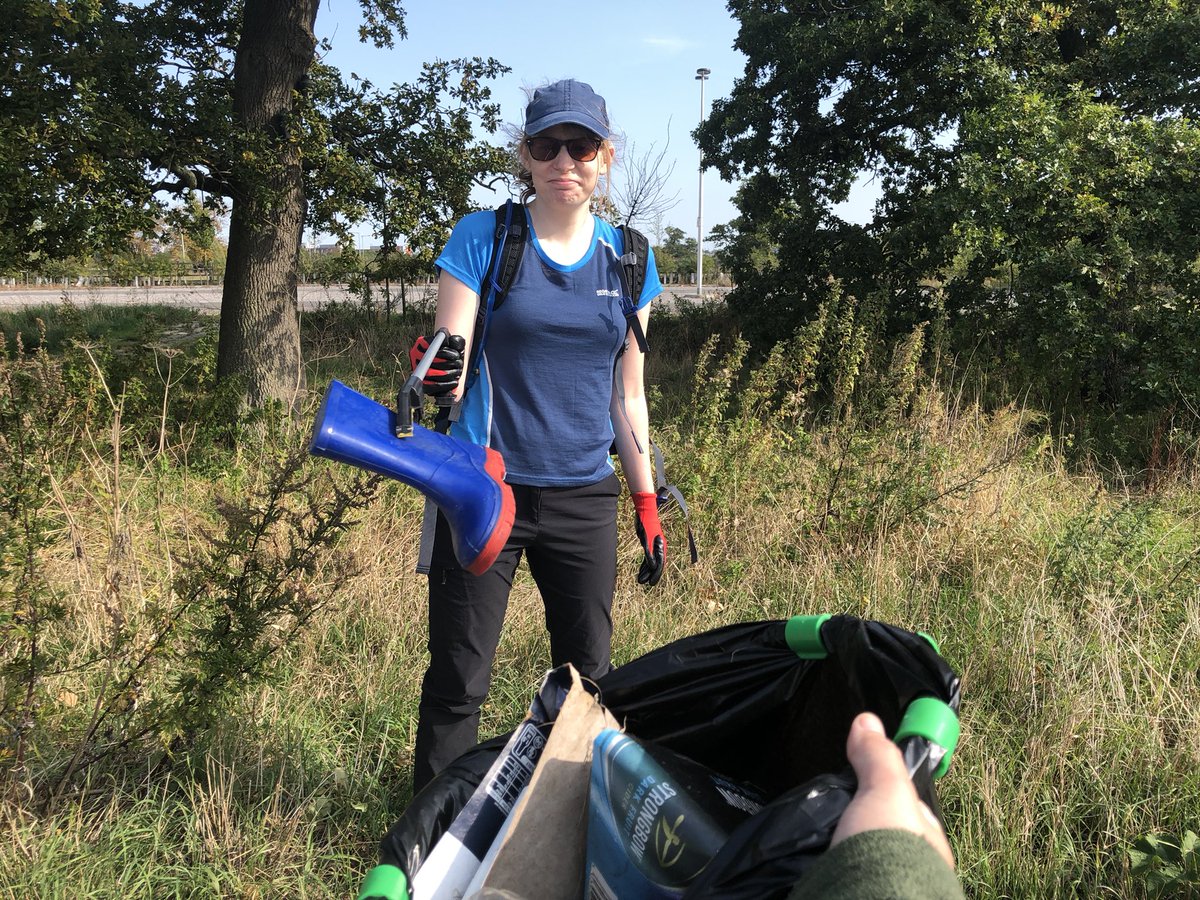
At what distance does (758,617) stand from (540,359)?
2003 millimetres

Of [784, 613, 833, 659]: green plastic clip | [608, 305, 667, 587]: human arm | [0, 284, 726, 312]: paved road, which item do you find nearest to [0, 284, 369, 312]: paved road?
[0, 284, 726, 312]: paved road

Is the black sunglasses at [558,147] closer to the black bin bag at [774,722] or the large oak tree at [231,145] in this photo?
the black bin bag at [774,722]

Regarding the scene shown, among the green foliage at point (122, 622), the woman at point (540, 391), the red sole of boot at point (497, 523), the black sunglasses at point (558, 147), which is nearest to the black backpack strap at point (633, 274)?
the woman at point (540, 391)

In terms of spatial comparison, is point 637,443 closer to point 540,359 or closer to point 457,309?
point 540,359

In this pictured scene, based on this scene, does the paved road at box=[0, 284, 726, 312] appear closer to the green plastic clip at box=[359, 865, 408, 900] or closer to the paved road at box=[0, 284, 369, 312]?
the paved road at box=[0, 284, 369, 312]

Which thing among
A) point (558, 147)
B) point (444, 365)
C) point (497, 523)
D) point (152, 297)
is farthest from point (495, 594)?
point (152, 297)

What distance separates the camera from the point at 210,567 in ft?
7.14

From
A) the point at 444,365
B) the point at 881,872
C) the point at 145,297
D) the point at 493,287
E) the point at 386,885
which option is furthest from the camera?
the point at 145,297

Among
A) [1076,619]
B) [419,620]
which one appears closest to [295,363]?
[419,620]

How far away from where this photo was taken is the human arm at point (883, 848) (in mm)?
773

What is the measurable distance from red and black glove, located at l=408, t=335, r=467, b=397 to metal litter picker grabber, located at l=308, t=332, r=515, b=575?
0.04 meters

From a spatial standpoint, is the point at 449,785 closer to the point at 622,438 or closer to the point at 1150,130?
the point at 622,438

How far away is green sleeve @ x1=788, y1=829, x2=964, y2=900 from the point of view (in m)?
0.77

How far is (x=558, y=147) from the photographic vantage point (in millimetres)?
1883
